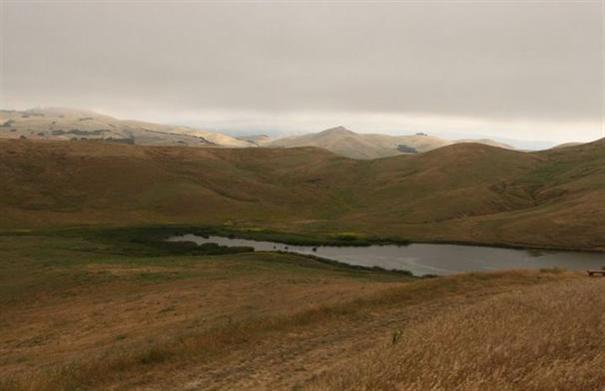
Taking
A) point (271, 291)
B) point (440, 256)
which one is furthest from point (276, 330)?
point (440, 256)

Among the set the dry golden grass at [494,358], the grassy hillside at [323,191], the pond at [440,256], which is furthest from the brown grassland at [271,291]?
the pond at [440,256]

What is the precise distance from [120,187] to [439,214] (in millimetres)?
80040

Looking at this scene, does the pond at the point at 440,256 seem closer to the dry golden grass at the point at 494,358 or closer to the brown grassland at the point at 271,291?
the brown grassland at the point at 271,291

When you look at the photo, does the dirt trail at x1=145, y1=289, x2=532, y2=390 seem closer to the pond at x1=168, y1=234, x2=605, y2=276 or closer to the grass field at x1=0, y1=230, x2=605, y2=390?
the grass field at x1=0, y1=230, x2=605, y2=390

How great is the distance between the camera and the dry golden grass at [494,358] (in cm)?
788

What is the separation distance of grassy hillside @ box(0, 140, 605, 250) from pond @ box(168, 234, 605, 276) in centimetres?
754

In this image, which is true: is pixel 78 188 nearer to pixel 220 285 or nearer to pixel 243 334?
pixel 220 285

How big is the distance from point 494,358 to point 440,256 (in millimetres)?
63754

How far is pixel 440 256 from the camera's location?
70.5 m

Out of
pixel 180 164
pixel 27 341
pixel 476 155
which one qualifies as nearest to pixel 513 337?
pixel 27 341

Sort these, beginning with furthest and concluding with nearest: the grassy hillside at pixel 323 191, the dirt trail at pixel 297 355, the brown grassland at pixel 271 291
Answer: the grassy hillside at pixel 323 191 → the dirt trail at pixel 297 355 → the brown grassland at pixel 271 291

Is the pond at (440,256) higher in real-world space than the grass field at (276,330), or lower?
lower

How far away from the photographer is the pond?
6241 centimetres

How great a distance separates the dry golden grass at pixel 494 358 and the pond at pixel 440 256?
146 feet
